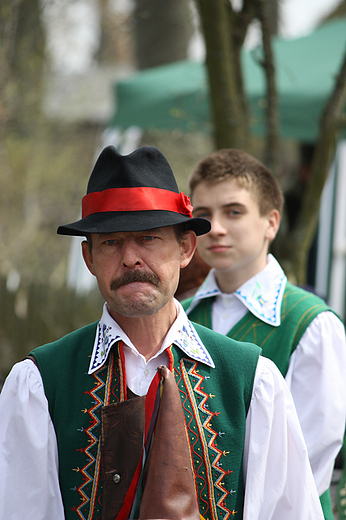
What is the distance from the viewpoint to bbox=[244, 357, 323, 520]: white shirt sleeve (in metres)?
1.45

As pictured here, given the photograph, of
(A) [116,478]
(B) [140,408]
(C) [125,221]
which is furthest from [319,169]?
(A) [116,478]

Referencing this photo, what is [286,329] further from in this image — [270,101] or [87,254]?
[270,101]

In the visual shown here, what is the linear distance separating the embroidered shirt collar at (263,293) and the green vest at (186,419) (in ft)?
1.83

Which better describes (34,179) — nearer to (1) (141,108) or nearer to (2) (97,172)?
(1) (141,108)

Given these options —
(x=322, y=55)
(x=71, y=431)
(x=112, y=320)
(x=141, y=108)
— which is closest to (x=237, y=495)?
(x=71, y=431)

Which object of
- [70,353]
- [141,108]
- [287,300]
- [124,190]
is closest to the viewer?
[124,190]

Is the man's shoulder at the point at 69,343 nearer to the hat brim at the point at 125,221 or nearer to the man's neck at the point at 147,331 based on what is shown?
the man's neck at the point at 147,331

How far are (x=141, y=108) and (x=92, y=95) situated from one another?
10.9 m

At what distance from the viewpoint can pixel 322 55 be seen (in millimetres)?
5262

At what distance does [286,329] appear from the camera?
1.99 meters

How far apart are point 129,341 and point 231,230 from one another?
2.57 feet

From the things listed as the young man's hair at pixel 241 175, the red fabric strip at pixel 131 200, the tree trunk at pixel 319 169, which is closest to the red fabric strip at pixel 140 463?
the red fabric strip at pixel 131 200

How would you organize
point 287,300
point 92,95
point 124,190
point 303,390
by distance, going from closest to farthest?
point 124,190 < point 303,390 < point 287,300 < point 92,95

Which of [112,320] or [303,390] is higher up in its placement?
[112,320]
